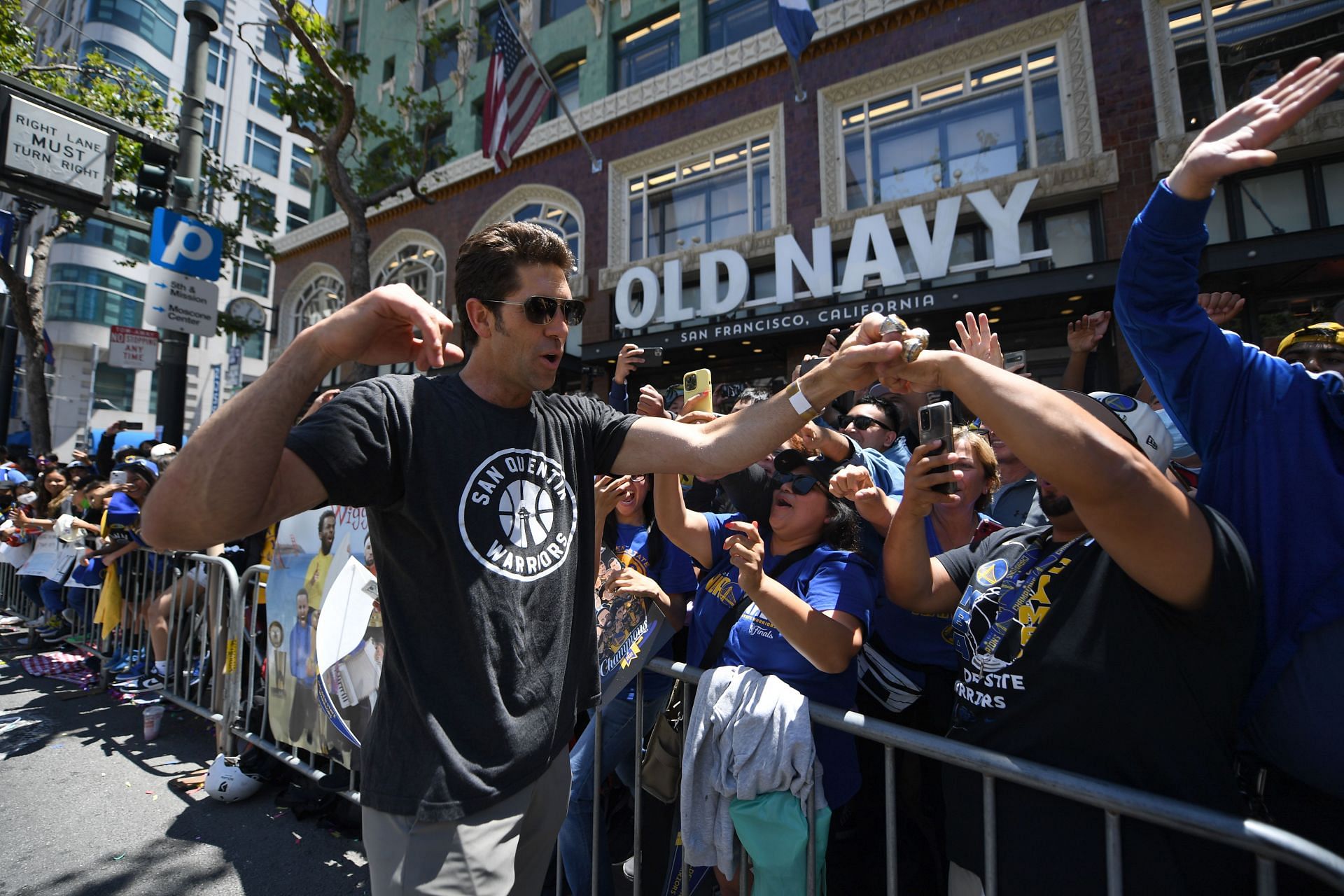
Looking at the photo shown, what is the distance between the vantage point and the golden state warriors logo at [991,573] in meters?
2.06

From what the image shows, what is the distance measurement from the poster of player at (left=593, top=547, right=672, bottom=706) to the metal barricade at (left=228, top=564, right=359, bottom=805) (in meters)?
1.98

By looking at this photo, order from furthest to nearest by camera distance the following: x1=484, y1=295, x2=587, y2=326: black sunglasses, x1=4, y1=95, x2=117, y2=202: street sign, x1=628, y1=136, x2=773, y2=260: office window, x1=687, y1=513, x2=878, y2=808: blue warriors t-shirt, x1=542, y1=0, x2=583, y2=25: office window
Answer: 1. x1=542, y1=0, x2=583, y2=25: office window
2. x1=628, y1=136, x2=773, y2=260: office window
3. x1=4, y1=95, x2=117, y2=202: street sign
4. x1=687, y1=513, x2=878, y2=808: blue warriors t-shirt
5. x1=484, y1=295, x2=587, y2=326: black sunglasses

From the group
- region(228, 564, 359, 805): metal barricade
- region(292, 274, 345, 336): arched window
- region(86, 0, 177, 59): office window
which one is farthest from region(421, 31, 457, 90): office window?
region(86, 0, 177, 59): office window

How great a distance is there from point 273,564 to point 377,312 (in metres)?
3.53

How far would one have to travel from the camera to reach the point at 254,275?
39656 mm

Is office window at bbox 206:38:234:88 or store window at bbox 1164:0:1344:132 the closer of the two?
store window at bbox 1164:0:1344:132

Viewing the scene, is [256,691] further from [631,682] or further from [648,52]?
[648,52]

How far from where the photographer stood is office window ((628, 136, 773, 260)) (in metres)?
13.1

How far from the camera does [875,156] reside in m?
12.0

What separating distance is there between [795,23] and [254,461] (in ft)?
40.0

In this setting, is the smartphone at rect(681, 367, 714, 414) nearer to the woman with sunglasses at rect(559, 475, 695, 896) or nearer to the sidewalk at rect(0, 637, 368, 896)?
the woman with sunglasses at rect(559, 475, 695, 896)

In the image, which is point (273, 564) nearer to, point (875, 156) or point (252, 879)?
point (252, 879)

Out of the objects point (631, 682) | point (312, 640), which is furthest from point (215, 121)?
point (631, 682)

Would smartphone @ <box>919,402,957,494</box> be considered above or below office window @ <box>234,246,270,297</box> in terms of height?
below
